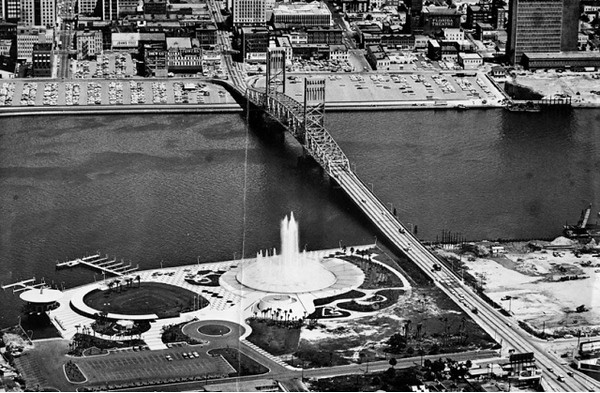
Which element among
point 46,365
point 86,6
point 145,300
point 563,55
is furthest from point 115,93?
point 46,365

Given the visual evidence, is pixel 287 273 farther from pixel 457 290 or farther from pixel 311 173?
pixel 311 173

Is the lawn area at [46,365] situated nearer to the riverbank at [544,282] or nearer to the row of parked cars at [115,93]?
the riverbank at [544,282]

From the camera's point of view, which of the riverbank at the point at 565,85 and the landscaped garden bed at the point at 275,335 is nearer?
the landscaped garden bed at the point at 275,335

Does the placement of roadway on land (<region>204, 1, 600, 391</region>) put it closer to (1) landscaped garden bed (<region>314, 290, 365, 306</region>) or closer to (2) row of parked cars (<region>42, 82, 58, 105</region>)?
(1) landscaped garden bed (<region>314, 290, 365, 306</region>)

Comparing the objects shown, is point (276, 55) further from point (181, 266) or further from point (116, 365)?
point (116, 365)

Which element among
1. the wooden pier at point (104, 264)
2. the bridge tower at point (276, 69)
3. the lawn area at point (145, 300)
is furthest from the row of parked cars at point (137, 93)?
the lawn area at point (145, 300)

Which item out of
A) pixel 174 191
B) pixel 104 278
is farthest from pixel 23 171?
pixel 104 278

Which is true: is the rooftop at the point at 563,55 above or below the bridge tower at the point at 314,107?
above
